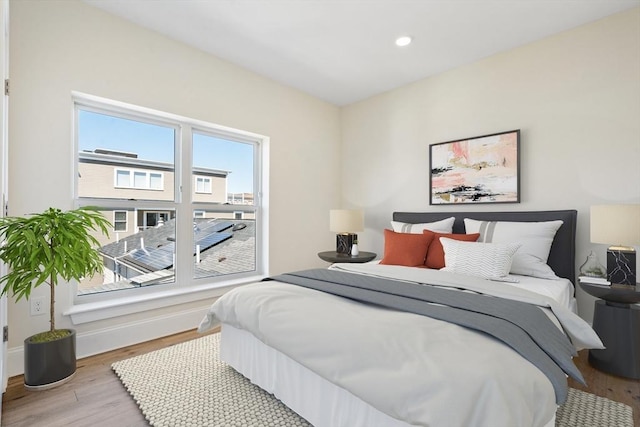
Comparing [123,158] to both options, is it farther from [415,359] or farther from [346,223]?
[415,359]

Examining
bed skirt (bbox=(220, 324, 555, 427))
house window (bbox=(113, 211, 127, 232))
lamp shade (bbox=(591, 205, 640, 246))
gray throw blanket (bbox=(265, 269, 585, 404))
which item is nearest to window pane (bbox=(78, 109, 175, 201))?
house window (bbox=(113, 211, 127, 232))

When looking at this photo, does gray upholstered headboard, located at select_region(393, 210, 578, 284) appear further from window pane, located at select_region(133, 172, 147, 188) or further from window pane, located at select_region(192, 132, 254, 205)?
window pane, located at select_region(133, 172, 147, 188)

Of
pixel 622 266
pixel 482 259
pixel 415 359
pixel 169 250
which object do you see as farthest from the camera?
pixel 169 250

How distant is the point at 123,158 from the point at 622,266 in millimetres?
3935

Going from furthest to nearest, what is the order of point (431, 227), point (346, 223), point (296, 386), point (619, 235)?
point (346, 223)
point (431, 227)
point (619, 235)
point (296, 386)

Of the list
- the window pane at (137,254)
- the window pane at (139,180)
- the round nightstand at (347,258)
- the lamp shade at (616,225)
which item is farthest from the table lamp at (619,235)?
the window pane at (139,180)

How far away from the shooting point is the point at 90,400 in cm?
185

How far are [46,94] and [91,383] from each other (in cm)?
200

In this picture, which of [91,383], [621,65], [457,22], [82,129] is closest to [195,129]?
[82,129]

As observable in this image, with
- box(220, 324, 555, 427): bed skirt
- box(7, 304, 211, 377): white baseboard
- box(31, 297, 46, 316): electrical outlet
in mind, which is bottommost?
box(7, 304, 211, 377): white baseboard

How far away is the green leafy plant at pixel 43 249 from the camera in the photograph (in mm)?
1792

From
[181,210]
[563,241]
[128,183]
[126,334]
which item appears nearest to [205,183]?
[181,210]

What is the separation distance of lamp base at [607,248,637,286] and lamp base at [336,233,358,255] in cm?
233

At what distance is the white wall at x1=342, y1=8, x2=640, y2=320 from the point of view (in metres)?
2.48
